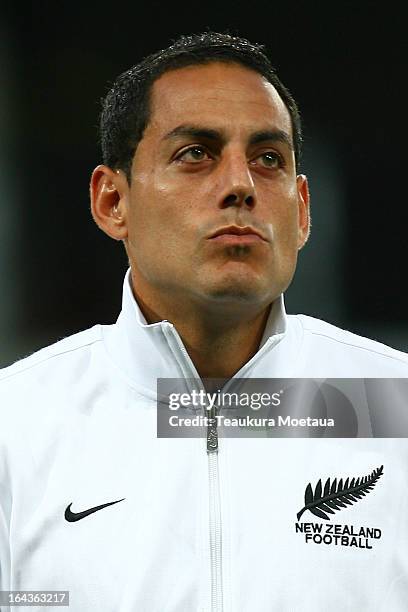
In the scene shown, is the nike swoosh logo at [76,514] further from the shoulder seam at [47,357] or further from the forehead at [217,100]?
the forehead at [217,100]

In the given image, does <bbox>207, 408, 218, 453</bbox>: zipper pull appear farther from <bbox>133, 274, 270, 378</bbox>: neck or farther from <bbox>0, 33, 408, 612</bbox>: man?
<bbox>133, 274, 270, 378</bbox>: neck

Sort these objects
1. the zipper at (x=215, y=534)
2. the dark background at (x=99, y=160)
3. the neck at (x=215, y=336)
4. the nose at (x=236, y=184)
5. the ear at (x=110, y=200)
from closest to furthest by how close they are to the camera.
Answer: the zipper at (x=215, y=534), the nose at (x=236, y=184), the neck at (x=215, y=336), the ear at (x=110, y=200), the dark background at (x=99, y=160)

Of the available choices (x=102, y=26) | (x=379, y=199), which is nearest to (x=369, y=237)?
(x=379, y=199)

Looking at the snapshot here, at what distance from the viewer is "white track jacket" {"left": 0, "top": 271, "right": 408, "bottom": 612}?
1361 millimetres

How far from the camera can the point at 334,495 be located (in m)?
1.44

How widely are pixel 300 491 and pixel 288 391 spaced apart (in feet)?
0.54

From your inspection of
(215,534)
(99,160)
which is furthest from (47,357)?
(99,160)

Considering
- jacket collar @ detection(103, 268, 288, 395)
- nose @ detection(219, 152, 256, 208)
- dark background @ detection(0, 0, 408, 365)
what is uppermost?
dark background @ detection(0, 0, 408, 365)

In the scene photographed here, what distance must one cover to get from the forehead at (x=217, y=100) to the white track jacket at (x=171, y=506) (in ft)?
0.93

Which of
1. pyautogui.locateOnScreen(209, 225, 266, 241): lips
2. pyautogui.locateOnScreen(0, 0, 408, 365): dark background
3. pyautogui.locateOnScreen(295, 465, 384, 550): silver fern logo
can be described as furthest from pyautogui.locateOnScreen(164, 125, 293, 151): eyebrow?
pyautogui.locateOnScreen(0, 0, 408, 365): dark background

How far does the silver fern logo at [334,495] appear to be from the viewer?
143 centimetres

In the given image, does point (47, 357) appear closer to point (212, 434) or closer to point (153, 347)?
point (153, 347)

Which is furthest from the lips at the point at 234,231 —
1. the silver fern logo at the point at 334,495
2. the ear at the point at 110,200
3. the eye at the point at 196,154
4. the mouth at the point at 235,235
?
the silver fern logo at the point at 334,495

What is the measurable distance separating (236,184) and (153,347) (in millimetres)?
268
